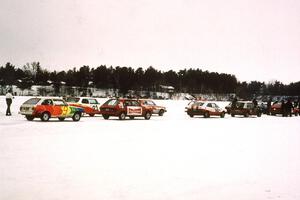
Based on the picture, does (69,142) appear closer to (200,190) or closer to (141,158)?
(141,158)

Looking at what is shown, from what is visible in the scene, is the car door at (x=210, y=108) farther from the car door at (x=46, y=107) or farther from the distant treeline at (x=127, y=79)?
the distant treeline at (x=127, y=79)

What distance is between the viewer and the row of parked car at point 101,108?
76.1 ft

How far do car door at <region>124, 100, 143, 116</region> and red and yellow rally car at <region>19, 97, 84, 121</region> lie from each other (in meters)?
4.16

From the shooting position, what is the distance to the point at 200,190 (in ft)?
23.8

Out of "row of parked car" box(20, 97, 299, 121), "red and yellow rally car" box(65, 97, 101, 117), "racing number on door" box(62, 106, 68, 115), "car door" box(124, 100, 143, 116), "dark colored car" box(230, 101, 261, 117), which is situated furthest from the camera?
"dark colored car" box(230, 101, 261, 117)

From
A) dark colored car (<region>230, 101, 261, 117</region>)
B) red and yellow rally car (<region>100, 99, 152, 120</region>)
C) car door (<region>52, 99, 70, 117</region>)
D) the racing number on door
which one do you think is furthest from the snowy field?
dark colored car (<region>230, 101, 261, 117</region>)

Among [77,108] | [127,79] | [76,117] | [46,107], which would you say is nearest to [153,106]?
[77,108]

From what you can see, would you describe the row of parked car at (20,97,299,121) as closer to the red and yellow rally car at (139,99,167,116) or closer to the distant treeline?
the red and yellow rally car at (139,99,167,116)

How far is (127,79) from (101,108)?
11038 centimetres

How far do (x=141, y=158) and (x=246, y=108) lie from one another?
2892 cm

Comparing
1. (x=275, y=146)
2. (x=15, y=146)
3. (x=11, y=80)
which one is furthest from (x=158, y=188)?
(x=11, y=80)

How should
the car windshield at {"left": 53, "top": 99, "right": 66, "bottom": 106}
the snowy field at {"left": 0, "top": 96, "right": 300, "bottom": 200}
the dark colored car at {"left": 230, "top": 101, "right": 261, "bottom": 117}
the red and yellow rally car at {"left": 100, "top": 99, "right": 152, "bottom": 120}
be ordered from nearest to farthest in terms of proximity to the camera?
the snowy field at {"left": 0, "top": 96, "right": 300, "bottom": 200}
the car windshield at {"left": 53, "top": 99, "right": 66, "bottom": 106}
the red and yellow rally car at {"left": 100, "top": 99, "right": 152, "bottom": 120}
the dark colored car at {"left": 230, "top": 101, "right": 261, "bottom": 117}

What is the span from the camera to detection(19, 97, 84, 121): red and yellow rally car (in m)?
22.9

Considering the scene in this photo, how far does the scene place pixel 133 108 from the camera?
28.0 meters
